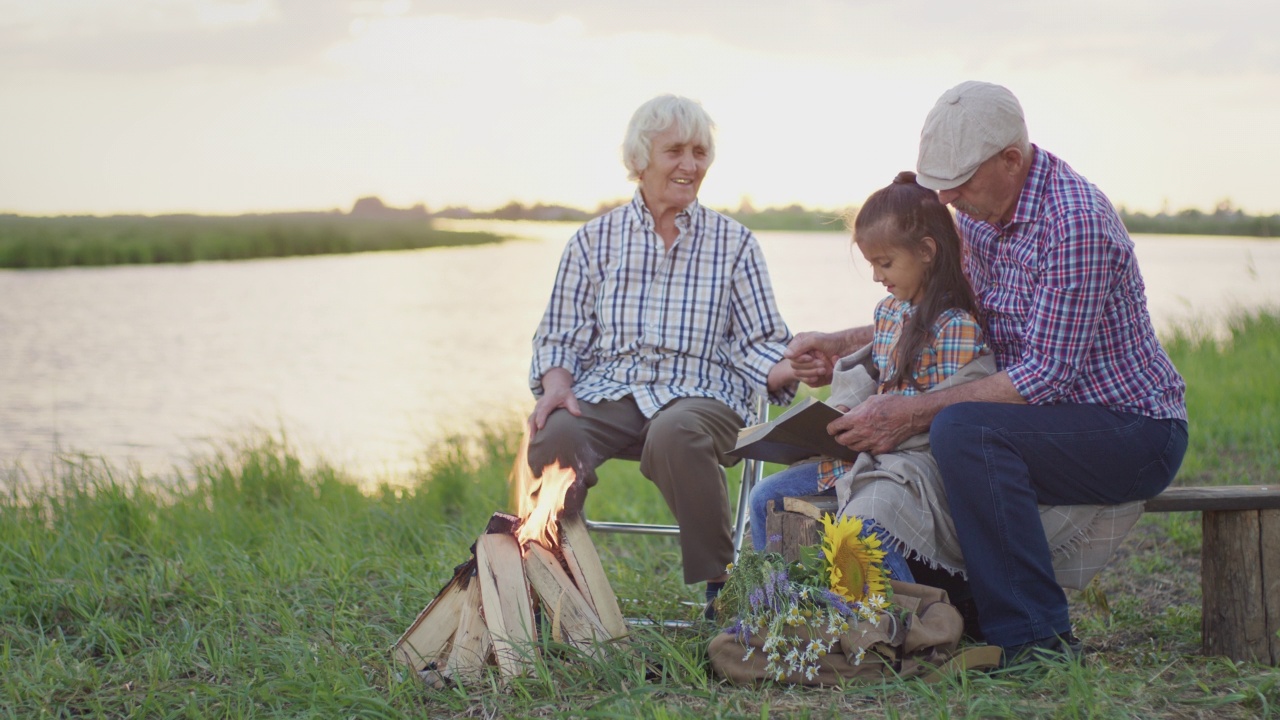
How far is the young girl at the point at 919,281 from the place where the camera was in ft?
9.47

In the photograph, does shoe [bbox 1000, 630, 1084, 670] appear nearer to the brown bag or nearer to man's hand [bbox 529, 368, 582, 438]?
the brown bag

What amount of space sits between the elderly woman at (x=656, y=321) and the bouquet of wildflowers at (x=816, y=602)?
2.82 ft

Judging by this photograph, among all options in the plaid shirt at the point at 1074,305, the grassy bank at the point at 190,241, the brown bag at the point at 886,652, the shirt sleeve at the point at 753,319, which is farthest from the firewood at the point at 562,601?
the grassy bank at the point at 190,241

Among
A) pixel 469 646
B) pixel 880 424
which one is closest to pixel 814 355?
pixel 880 424

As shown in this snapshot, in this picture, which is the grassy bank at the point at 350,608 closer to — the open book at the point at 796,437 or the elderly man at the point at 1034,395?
the elderly man at the point at 1034,395

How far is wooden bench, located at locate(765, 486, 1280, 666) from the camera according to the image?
9.43 feet

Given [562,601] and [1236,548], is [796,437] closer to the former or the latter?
[562,601]

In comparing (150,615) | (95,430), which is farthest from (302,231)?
(150,615)

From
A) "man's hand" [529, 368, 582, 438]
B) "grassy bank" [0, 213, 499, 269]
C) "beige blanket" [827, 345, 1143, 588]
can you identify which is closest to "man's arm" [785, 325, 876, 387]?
"beige blanket" [827, 345, 1143, 588]

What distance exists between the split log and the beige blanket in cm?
90

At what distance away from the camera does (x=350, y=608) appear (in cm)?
358

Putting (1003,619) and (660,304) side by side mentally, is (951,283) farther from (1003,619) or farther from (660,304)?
(660,304)

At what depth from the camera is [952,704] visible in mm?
2373

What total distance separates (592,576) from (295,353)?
12.6m
